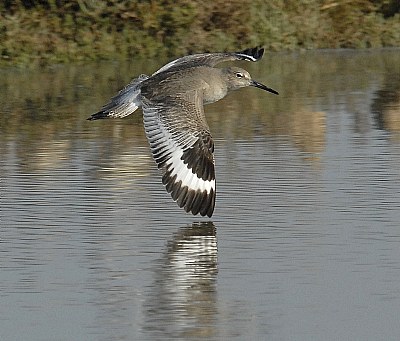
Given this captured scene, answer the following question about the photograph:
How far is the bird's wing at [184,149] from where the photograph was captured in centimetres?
934

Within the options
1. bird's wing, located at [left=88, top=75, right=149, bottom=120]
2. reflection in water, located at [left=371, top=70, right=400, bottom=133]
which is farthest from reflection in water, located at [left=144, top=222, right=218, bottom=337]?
reflection in water, located at [left=371, top=70, right=400, bottom=133]

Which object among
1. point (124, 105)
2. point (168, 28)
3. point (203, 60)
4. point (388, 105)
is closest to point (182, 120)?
point (124, 105)

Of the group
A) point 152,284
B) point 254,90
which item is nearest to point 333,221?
point 152,284

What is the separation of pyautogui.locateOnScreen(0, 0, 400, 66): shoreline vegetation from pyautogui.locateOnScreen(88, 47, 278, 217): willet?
8.76 m

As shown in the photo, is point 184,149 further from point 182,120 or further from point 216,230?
point 216,230

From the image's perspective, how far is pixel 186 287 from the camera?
24.9 feet

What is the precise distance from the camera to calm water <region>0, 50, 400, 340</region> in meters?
6.97

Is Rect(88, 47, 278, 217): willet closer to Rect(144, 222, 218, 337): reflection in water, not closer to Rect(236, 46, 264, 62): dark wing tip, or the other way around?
Rect(144, 222, 218, 337): reflection in water

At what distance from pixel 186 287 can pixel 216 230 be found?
58.6 inches

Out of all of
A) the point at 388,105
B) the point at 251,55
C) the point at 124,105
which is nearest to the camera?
the point at 124,105

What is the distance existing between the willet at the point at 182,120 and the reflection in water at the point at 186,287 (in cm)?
29

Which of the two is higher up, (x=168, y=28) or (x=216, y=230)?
(x=216, y=230)

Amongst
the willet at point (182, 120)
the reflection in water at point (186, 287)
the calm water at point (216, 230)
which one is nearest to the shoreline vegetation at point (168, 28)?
the calm water at point (216, 230)

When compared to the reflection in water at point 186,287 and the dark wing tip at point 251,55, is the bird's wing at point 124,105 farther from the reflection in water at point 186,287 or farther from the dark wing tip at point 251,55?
the reflection in water at point 186,287
